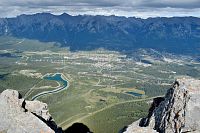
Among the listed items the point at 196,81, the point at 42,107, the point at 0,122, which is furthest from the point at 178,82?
the point at 42,107

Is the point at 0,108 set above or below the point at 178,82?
below

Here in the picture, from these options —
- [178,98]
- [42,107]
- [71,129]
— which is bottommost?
[71,129]

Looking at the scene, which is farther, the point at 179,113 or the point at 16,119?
the point at 16,119

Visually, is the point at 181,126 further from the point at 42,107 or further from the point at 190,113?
the point at 42,107

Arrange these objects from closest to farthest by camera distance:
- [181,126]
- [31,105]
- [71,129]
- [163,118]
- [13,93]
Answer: [181,126], [163,118], [13,93], [31,105], [71,129]

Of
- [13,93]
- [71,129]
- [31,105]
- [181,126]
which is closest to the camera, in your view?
[181,126]

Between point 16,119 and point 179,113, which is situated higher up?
point 179,113

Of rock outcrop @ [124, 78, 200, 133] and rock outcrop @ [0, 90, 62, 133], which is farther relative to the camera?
rock outcrop @ [0, 90, 62, 133]

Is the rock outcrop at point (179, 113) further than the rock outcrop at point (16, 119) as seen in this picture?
No
